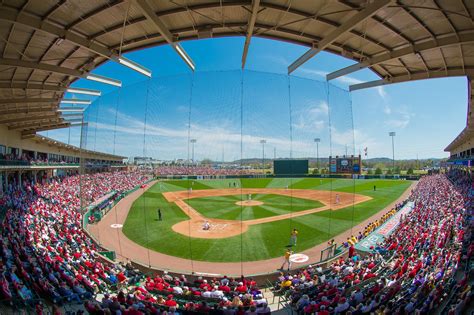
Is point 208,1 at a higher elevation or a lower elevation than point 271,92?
higher

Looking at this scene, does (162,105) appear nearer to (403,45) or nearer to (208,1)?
(208,1)

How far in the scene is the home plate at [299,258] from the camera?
45.2 feet

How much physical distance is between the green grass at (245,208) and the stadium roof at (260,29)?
1552 centimetres

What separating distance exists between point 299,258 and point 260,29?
1174 cm

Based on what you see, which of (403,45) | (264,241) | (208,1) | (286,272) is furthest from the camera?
(264,241)

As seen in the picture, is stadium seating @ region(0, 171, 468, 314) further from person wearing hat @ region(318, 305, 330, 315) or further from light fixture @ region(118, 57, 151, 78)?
light fixture @ region(118, 57, 151, 78)

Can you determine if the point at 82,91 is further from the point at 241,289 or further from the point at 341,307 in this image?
the point at 341,307

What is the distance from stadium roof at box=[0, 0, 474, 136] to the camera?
6.75 metres

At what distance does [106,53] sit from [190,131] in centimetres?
432

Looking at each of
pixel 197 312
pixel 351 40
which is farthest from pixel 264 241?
pixel 351 40

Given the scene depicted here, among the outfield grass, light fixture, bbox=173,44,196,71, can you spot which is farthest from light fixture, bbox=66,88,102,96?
light fixture, bbox=173,44,196,71

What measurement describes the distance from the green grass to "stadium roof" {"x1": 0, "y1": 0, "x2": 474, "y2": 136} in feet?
50.9

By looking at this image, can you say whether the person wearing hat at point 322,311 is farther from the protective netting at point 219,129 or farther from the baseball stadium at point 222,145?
the protective netting at point 219,129

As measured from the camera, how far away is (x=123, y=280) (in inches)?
399
